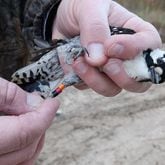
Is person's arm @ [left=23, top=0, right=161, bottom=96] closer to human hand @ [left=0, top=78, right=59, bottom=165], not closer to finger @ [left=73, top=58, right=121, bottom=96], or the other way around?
finger @ [left=73, top=58, right=121, bottom=96]

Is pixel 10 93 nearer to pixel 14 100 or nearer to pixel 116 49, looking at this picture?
pixel 14 100

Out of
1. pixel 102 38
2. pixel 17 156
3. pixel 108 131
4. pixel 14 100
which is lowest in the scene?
pixel 108 131

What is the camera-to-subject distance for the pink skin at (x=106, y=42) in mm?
1063

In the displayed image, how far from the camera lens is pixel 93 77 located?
1.14 metres

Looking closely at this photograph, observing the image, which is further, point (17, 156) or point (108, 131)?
point (108, 131)

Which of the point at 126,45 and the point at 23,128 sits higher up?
the point at 126,45

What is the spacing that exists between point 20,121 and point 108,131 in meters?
0.81

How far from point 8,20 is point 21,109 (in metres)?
0.40

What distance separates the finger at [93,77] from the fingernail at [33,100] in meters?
0.11

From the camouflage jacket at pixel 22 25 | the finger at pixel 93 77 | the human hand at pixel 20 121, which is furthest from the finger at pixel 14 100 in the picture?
the camouflage jacket at pixel 22 25

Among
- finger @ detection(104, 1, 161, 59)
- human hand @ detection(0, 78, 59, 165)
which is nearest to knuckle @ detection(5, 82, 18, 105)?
human hand @ detection(0, 78, 59, 165)

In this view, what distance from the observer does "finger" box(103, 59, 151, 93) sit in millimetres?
1080

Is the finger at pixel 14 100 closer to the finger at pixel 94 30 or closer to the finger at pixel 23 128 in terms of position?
the finger at pixel 23 128

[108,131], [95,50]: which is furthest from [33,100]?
[108,131]
